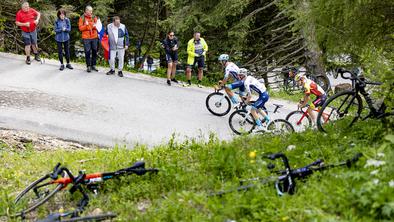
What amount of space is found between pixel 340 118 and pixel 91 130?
234 inches

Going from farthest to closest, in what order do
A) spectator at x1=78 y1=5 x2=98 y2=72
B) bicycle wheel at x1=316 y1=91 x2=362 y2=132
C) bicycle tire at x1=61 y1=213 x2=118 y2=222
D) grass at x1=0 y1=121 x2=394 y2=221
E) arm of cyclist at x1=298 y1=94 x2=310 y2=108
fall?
spectator at x1=78 y1=5 x2=98 y2=72 < arm of cyclist at x1=298 y1=94 x2=310 y2=108 < bicycle wheel at x1=316 y1=91 x2=362 y2=132 < bicycle tire at x1=61 y1=213 x2=118 y2=222 < grass at x1=0 y1=121 x2=394 y2=221

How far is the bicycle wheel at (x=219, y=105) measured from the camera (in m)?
14.0

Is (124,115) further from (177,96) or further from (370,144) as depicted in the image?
(370,144)

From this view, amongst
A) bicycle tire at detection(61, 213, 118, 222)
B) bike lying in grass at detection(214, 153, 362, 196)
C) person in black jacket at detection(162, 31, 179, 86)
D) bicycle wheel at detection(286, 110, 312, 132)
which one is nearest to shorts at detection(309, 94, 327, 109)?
bicycle wheel at detection(286, 110, 312, 132)

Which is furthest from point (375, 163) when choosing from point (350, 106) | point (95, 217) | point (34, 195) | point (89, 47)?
point (89, 47)

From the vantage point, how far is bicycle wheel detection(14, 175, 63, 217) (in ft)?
19.9

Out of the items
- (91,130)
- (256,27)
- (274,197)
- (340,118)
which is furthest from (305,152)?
→ (256,27)

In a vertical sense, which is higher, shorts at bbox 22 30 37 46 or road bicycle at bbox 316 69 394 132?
road bicycle at bbox 316 69 394 132

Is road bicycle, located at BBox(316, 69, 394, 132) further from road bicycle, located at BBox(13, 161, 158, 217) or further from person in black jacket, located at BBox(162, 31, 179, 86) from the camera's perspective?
person in black jacket, located at BBox(162, 31, 179, 86)

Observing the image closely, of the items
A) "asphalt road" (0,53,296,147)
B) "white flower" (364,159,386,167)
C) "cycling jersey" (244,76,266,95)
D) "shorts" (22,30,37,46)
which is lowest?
"asphalt road" (0,53,296,147)

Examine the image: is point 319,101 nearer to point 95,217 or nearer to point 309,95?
point 309,95

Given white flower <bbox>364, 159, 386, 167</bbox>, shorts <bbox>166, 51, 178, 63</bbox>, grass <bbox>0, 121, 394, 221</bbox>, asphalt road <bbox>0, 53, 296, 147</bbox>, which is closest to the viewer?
grass <bbox>0, 121, 394, 221</bbox>

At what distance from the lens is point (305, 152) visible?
6.70 m

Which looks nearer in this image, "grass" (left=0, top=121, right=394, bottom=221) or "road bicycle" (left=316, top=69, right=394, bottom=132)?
"grass" (left=0, top=121, right=394, bottom=221)
